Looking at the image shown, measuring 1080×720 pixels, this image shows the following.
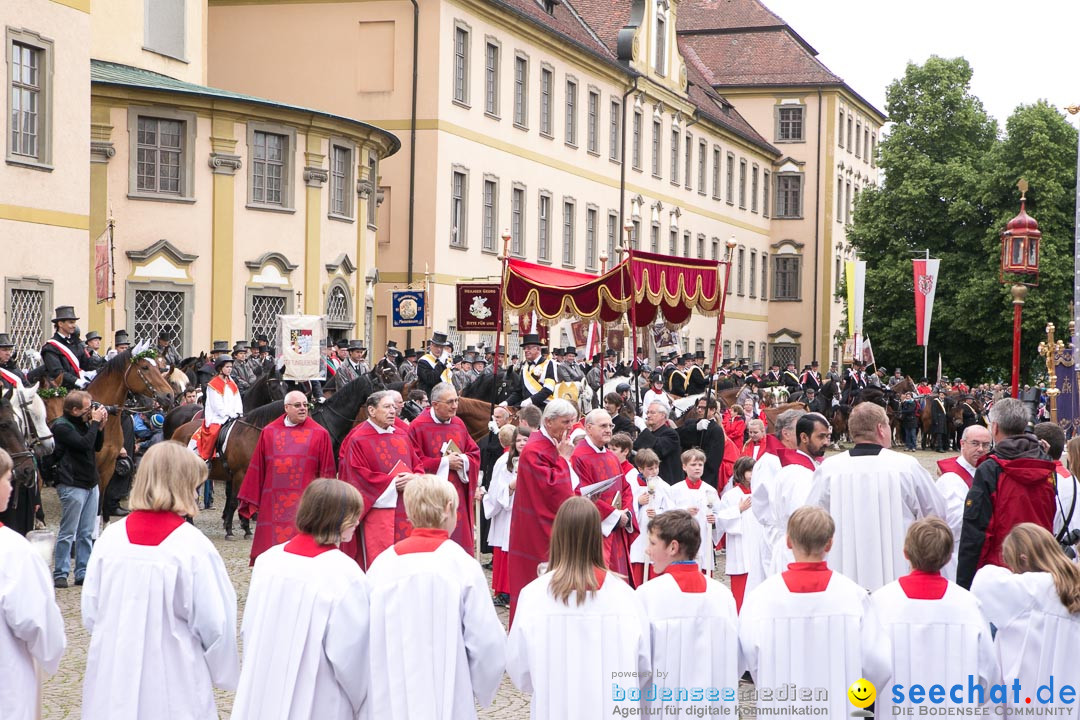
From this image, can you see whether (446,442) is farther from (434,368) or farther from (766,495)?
(434,368)

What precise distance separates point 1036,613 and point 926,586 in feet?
1.67

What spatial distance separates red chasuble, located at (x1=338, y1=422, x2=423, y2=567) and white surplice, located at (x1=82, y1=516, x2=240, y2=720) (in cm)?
439

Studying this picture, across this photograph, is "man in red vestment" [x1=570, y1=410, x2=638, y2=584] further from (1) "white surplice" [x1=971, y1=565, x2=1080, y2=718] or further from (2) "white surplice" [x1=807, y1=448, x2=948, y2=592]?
(1) "white surplice" [x1=971, y1=565, x2=1080, y2=718]

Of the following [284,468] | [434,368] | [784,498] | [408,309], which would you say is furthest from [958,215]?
[784,498]

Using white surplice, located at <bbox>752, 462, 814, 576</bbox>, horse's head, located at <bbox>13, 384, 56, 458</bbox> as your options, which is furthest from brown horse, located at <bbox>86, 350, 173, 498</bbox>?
white surplice, located at <bbox>752, 462, 814, 576</bbox>

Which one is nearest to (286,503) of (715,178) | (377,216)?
(377,216)

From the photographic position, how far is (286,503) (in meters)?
11.0

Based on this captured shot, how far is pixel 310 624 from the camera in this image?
18.2ft

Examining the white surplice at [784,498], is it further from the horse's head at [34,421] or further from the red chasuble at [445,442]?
the horse's head at [34,421]

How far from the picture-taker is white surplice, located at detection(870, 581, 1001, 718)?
5641 millimetres

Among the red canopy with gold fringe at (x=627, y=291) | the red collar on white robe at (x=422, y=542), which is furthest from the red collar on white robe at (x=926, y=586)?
the red canopy with gold fringe at (x=627, y=291)

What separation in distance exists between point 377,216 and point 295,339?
651 inches

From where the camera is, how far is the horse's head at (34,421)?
1224cm

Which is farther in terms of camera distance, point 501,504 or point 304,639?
point 501,504
